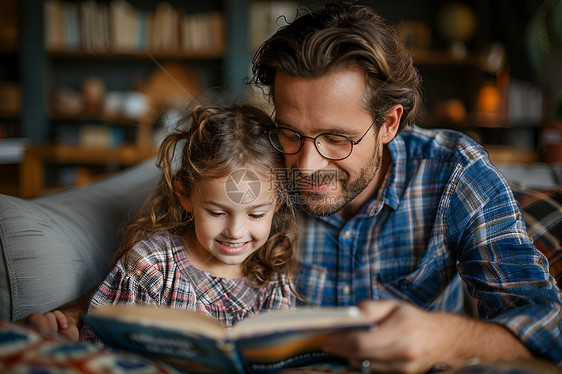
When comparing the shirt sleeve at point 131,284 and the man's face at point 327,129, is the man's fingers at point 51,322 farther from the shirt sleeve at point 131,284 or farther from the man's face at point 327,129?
the man's face at point 327,129

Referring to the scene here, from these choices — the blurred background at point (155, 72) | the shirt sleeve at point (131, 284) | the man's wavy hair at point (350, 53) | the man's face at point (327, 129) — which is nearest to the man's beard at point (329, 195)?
the man's face at point (327, 129)

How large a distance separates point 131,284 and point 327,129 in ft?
1.91

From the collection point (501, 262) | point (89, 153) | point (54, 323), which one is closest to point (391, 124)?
point (501, 262)

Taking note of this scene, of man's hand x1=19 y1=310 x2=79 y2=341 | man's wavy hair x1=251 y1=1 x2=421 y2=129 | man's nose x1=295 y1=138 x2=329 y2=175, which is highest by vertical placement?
man's wavy hair x1=251 y1=1 x2=421 y2=129

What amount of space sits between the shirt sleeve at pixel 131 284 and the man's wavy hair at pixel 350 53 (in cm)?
57

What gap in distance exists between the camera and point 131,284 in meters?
1.04

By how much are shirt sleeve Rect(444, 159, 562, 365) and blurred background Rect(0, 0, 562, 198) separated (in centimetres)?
249

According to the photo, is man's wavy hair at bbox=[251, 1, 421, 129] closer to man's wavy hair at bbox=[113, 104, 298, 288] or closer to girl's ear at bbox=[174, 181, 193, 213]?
man's wavy hair at bbox=[113, 104, 298, 288]

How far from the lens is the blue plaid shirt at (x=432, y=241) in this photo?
3.36ft

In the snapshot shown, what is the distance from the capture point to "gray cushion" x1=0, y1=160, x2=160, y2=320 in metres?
0.97

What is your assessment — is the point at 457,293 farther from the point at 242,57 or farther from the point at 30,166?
the point at 30,166

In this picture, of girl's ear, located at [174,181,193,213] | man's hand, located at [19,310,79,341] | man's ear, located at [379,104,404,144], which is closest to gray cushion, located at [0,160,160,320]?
man's hand, located at [19,310,79,341]

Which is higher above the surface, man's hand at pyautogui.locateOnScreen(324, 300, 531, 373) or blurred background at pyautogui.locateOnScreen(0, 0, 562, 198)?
blurred background at pyautogui.locateOnScreen(0, 0, 562, 198)

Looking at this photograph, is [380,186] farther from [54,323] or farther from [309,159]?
[54,323]
